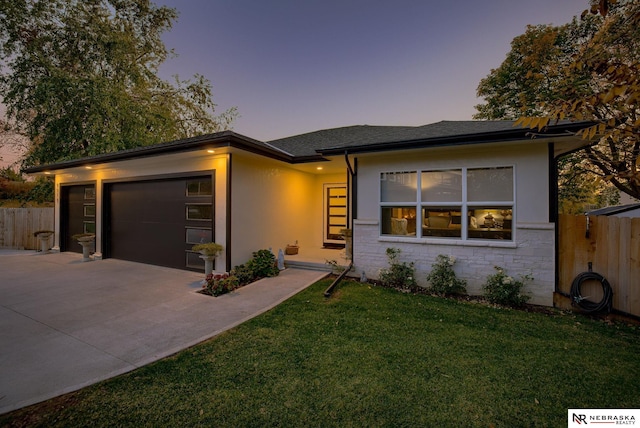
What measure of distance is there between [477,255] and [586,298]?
165 cm

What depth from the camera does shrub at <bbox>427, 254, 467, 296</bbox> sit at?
512 cm

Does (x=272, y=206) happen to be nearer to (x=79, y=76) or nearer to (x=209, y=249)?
(x=209, y=249)

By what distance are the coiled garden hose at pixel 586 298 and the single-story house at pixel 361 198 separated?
302 mm

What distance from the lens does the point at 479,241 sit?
514 centimetres

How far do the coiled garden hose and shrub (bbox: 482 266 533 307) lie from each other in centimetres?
Answer: 60

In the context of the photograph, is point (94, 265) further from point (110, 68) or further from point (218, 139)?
point (110, 68)

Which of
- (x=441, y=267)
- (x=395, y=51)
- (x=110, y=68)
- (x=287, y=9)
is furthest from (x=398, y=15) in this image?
(x=110, y=68)

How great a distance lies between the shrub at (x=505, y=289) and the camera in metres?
4.64

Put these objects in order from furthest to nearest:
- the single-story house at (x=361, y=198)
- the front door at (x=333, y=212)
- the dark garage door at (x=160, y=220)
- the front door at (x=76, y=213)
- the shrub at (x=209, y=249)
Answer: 1. the front door at (x=333, y=212)
2. the front door at (x=76, y=213)
3. the dark garage door at (x=160, y=220)
4. the shrub at (x=209, y=249)
5. the single-story house at (x=361, y=198)

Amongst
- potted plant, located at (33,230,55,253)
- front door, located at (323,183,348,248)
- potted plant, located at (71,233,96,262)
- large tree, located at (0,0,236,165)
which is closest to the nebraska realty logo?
front door, located at (323,183,348,248)

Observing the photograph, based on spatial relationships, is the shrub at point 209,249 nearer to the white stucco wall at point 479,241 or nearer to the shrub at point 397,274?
the white stucco wall at point 479,241

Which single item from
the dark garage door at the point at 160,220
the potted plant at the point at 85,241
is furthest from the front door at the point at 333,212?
the potted plant at the point at 85,241

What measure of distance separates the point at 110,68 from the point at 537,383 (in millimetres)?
19439

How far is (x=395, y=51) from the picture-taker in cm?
927
